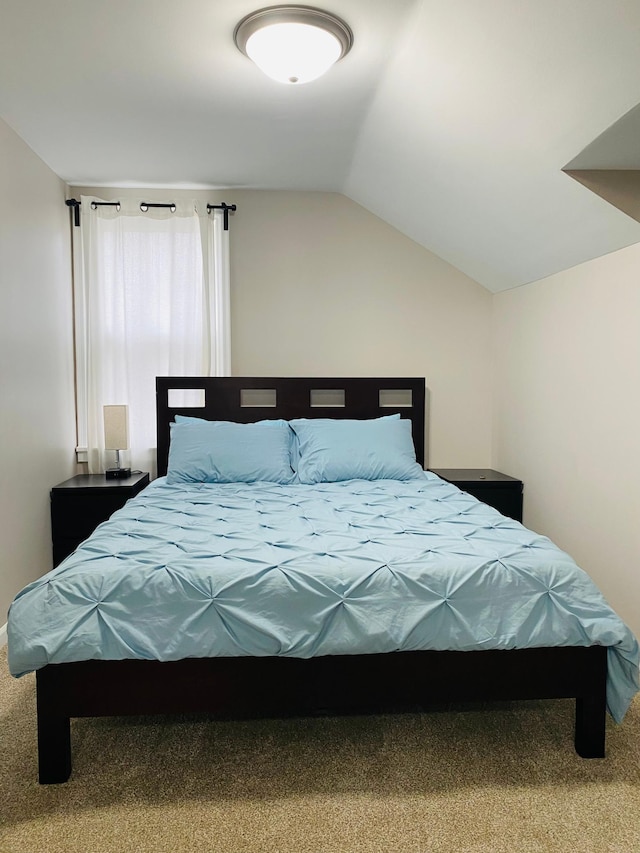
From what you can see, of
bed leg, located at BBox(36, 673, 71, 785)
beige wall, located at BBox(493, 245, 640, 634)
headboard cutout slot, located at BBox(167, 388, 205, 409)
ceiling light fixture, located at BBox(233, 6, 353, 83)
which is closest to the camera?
bed leg, located at BBox(36, 673, 71, 785)

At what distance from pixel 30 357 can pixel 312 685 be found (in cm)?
233

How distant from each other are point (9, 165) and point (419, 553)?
8.82ft

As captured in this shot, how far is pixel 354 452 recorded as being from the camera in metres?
3.75

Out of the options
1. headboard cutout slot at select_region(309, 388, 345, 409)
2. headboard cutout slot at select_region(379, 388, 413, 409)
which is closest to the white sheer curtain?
headboard cutout slot at select_region(309, 388, 345, 409)

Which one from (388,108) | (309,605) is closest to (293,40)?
(388,108)

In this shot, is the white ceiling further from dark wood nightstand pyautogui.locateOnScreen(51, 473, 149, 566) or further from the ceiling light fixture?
dark wood nightstand pyautogui.locateOnScreen(51, 473, 149, 566)

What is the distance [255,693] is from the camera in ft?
6.80

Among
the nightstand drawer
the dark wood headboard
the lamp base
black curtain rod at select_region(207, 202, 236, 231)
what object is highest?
black curtain rod at select_region(207, 202, 236, 231)

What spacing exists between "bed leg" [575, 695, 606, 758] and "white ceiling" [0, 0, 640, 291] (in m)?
1.81

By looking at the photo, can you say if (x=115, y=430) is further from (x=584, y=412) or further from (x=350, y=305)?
(x=584, y=412)

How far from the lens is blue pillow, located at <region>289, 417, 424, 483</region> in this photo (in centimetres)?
371

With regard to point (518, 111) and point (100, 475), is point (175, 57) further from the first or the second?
point (100, 475)

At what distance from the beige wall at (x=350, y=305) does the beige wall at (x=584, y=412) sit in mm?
358

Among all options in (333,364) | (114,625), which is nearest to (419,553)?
(114,625)
